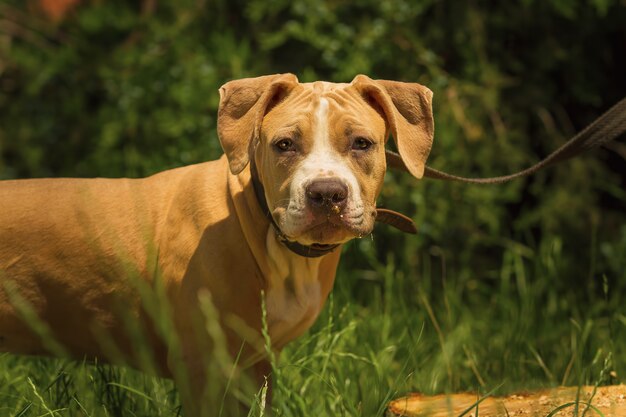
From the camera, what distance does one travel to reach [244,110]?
10.0 feet

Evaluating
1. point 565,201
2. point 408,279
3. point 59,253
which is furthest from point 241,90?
point 565,201

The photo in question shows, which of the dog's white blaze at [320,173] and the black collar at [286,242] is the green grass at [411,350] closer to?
the black collar at [286,242]

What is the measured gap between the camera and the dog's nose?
2.74 metres

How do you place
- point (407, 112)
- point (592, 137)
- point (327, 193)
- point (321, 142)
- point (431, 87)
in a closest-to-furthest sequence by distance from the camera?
point (327, 193) → point (321, 142) → point (407, 112) → point (592, 137) → point (431, 87)

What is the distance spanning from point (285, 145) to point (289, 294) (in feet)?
1.71

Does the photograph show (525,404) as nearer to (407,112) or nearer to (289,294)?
(289,294)

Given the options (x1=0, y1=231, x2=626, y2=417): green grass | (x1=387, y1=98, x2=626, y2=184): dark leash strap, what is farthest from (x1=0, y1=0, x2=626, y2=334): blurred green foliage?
(x1=387, y1=98, x2=626, y2=184): dark leash strap

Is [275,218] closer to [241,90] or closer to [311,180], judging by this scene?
[311,180]

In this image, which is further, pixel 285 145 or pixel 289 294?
pixel 289 294

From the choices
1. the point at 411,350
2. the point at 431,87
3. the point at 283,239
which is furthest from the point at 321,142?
the point at 431,87

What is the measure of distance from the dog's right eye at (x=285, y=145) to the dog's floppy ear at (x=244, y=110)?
0.11 m

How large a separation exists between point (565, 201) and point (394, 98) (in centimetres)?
262

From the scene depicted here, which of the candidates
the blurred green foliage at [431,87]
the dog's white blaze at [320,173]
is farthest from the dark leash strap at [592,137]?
the blurred green foliage at [431,87]

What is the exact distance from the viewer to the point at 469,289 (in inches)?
208
